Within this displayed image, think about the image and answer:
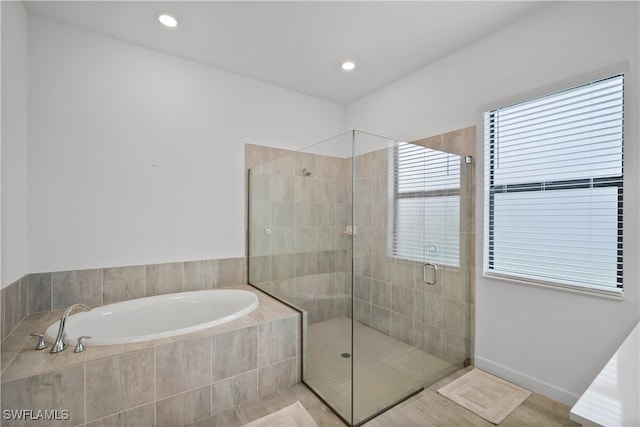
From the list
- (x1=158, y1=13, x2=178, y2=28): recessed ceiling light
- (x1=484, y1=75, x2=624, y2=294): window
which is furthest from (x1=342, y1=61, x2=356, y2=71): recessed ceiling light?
(x1=158, y1=13, x2=178, y2=28): recessed ceiling light

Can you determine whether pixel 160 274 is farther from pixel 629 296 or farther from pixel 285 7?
pixel 629 296

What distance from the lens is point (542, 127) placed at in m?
2.00

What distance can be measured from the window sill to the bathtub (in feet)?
6.43

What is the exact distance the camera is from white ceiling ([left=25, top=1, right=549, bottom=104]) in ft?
6.57

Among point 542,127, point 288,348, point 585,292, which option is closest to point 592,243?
point 585,292

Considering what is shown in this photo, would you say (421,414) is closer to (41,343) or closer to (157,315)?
(157,315)

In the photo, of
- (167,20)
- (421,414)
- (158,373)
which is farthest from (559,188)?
(167,20)

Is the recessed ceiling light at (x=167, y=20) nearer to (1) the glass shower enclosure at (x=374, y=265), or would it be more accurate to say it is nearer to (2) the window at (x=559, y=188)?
(1) the glass shower enclosure at (x=374, y=265)

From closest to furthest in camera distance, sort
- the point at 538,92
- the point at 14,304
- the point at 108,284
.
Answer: the point at 14,304 → the point at 538,92 → the point at 108,284

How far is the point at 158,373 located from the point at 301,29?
2.60m

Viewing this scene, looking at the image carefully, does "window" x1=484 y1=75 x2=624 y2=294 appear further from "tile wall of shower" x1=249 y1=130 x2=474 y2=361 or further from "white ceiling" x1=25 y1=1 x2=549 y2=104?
"white ceiling" x1=25 y1=1 x2=549 y2=104

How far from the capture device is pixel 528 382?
203cm

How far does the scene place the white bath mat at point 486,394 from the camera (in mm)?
1819

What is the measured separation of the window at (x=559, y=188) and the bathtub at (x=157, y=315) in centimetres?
211
